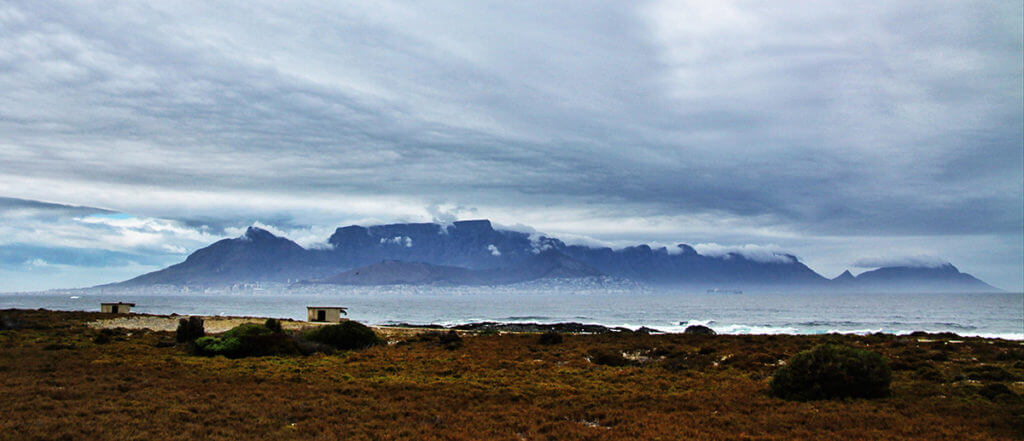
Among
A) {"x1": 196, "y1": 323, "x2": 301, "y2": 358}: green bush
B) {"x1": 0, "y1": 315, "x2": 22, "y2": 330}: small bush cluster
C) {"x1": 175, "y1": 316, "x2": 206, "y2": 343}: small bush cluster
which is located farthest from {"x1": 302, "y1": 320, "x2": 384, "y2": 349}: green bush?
{"x1": 0, "y1": 315, "x2": 22, "y2": 330}: small bush cluster

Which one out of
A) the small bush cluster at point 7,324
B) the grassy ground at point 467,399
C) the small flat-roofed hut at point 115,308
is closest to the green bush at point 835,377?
the grassy ground at point 467,399

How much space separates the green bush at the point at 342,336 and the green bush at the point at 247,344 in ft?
9.83

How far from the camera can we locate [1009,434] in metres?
12.7

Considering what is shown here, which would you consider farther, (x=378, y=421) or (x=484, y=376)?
(x=484, y=376)

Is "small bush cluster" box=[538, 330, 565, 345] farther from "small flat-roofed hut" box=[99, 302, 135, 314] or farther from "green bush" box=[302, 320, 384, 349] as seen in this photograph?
"small flat-roofed hut" box=[99, 302, 135, 314]

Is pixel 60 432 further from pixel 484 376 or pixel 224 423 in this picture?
pixel 484 376

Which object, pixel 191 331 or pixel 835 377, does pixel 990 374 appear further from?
pixel 191 331

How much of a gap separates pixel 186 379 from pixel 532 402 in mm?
11072

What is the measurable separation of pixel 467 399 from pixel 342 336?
16035 mm

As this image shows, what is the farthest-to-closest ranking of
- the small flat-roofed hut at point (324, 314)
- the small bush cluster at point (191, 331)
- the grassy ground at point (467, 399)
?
the small flat-roofed hut at point (324, 314) → the small bush cluster at point (191, 331) → the grassy ground at point (467, 399)

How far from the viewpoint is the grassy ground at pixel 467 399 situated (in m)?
12.9

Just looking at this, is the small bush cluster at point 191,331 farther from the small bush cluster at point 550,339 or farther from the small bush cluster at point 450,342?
the small bush cluster at point 550,339

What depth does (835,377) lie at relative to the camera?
16.5 metres

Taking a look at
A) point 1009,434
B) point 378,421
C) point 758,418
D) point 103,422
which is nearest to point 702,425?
point 758,418
